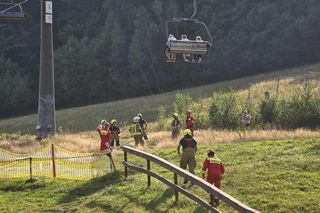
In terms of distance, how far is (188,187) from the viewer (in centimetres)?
1520

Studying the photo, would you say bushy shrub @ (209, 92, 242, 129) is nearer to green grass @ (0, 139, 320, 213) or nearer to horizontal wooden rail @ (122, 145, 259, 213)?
green grass @ (0, 139, 320, 213)

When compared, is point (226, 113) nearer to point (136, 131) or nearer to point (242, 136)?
point (242, 136)

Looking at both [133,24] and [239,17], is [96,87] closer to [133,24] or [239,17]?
[133,24]

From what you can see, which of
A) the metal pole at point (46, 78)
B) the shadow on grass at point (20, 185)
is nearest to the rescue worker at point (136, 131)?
the shadow on grass at point (20, 185)

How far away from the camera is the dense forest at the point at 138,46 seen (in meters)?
69.1

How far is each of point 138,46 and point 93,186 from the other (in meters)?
59.5

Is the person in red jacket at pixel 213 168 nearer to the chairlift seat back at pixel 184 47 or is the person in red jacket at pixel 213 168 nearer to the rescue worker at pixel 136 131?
the chairlift seat back at pixel 184 47

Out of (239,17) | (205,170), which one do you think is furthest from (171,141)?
(239,17)

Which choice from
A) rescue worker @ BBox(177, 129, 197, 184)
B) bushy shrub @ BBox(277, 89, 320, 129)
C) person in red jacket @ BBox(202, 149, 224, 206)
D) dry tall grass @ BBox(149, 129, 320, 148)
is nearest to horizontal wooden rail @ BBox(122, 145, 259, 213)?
person in red jacket @ BBox(202, 149, 224, 206)

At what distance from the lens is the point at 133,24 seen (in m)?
79.1

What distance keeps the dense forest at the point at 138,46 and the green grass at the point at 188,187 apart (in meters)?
51.1

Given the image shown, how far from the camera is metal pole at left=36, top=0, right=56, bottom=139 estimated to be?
3064cm

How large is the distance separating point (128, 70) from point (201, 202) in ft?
212

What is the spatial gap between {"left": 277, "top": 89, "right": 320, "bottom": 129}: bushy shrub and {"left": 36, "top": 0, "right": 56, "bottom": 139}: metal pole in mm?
13369
